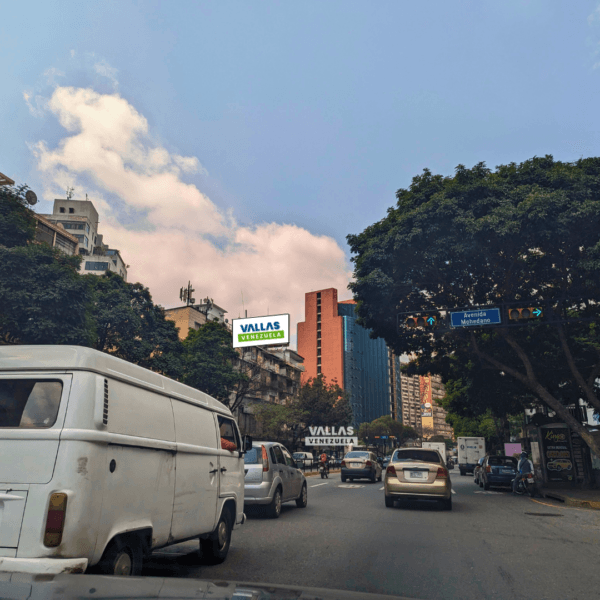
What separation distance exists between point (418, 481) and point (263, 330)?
37606 mm

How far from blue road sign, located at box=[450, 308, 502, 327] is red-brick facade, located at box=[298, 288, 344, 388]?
10301 centimetres

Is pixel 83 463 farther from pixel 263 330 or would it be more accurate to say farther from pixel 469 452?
pixel 469 452

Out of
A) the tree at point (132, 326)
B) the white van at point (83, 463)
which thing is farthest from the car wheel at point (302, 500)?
the tree at point (132, 326)

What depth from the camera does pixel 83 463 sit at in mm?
4137

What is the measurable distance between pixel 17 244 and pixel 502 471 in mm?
22032

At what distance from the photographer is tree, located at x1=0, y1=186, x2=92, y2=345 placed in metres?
21.5

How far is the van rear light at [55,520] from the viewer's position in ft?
13.0

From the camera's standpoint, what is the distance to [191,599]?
270 cm

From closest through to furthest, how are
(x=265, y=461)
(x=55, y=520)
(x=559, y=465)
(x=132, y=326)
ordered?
(x=55, y=520) < (x=265, y=461) < (x=559, y=465) < (x=132, y=326)

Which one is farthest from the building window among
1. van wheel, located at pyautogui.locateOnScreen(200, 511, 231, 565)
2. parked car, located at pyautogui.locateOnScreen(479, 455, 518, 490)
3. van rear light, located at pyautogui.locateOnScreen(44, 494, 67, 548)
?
van rear light, located at pyautogui.locateOnScreen(44, 494, 67, 548)

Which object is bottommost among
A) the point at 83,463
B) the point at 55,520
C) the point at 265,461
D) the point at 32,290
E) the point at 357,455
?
the point at 55,520

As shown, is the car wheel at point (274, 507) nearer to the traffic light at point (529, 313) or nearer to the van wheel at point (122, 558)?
the van wheel at point (122, 558)

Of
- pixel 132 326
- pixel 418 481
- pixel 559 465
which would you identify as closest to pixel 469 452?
pixel 559 465

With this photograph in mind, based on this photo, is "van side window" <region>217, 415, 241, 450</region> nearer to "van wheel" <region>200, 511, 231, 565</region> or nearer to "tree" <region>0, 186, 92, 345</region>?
"van wheel" <region>200, 511, 231, 565</region>
